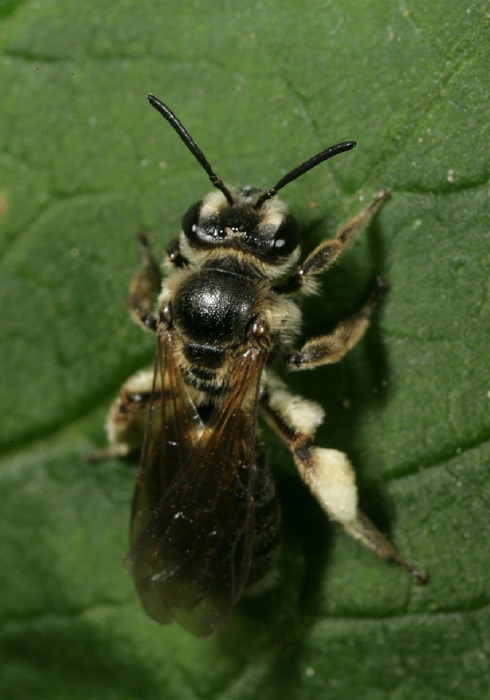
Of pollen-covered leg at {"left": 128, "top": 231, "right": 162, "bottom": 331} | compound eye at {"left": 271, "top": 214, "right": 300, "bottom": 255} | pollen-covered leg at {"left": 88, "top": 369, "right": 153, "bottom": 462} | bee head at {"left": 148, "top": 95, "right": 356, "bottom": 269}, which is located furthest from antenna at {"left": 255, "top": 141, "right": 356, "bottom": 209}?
pollen-covered leg at {"left": 88, "top": 369, "right": 153, "bottom": 462}

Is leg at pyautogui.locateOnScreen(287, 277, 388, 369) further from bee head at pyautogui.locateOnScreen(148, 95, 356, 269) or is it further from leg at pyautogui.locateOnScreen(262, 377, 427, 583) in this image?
bee head at pyautogui.locateOnScreen(148, 95, 356, 269)

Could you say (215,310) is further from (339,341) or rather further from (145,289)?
(145,289)

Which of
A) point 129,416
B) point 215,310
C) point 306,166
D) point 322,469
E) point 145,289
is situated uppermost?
point 306,166

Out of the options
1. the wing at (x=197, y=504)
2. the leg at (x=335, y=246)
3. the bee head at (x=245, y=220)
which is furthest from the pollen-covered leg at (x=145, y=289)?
the leg at (x=335, y=246)

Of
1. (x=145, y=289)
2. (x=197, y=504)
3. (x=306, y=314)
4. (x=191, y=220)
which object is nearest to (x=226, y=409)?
(x=197, y=504)

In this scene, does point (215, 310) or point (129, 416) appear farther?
point (129, 416)

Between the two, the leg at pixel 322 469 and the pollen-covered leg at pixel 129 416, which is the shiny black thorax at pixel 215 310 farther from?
the pollen-covered leg at pixel 129 416

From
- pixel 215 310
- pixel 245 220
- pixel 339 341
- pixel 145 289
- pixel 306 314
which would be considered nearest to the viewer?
pixel 215 310
